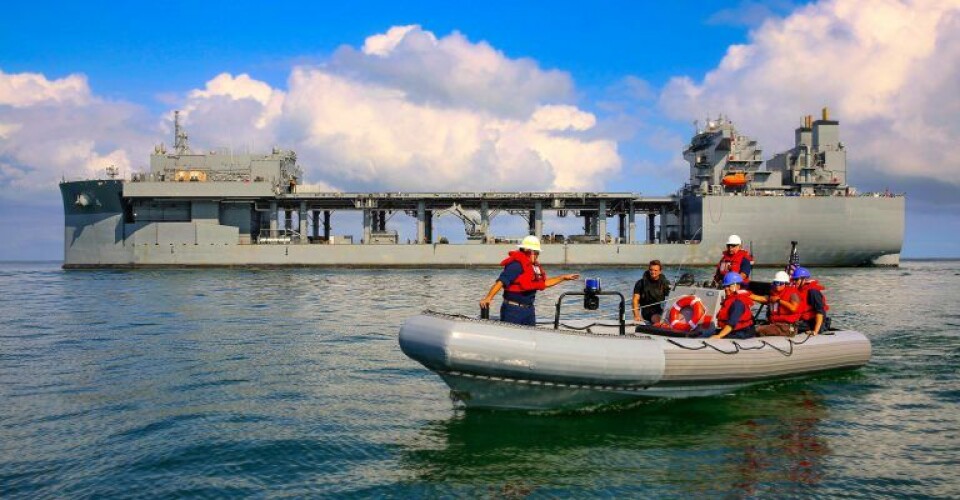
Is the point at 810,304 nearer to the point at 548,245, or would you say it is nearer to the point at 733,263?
the point at 733,263

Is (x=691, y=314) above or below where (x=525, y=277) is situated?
below

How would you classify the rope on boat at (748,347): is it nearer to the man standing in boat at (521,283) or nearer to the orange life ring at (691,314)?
the orange life ring at (691,314)

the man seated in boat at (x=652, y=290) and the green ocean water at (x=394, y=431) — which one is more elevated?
the man seated in boat at (x=652, y=290)

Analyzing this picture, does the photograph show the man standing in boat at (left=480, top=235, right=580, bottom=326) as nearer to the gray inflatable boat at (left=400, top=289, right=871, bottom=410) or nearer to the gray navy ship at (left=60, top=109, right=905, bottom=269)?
the gray inflatable boat at (left=400, top=289, right=871, bottom=410)

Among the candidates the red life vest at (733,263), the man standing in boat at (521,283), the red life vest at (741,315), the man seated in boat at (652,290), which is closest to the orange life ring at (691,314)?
the red life vest at (741,315)

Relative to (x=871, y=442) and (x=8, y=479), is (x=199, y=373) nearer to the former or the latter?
(x=8, y=479)

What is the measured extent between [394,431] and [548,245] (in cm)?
4493

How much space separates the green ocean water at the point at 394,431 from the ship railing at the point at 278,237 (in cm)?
3745

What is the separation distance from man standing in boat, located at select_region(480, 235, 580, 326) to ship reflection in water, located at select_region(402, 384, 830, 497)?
1348 mm

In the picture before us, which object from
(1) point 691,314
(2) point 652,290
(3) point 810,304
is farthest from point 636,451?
(3) point 810,304

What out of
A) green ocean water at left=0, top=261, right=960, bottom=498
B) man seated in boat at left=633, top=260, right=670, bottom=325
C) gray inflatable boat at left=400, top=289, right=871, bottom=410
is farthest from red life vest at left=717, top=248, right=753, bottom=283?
gray inflatable boat at left=400, top=289, right=871, bottom=410

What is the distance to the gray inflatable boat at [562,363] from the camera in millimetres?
8891

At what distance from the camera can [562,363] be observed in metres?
9.05

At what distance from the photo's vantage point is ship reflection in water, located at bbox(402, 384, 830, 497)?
7383mm
